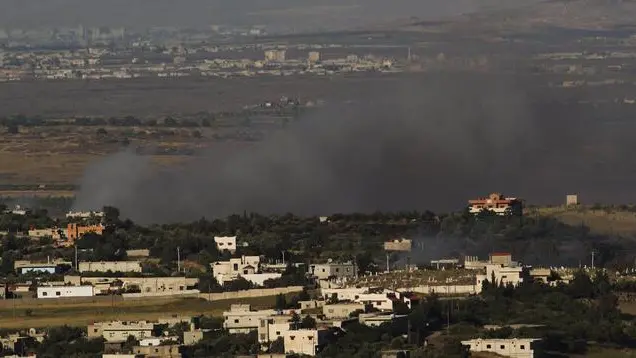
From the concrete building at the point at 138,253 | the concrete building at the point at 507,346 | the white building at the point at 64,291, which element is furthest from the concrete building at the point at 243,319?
the concrete building at the point at 138,253

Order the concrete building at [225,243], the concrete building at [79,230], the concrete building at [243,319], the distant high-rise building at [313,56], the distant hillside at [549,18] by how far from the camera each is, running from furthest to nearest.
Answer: the distant high-rise building at [313,56] → the distant hillside at [549,18] → the concrete building at [79,230] → the concrete building at [225,243] → the concrete building at [243,319]

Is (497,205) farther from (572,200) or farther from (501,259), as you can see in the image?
(501,259)

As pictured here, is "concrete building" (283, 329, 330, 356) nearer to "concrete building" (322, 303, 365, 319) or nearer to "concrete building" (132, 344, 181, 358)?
"concrete building" (132, 344, 181, 358)

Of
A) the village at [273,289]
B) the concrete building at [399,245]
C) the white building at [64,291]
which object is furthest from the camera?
the concrete building at [399,245]

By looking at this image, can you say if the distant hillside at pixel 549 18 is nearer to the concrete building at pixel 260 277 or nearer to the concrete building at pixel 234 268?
the concrete building at pixel 234 268

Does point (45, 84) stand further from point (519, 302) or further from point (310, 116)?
point (519, 302)

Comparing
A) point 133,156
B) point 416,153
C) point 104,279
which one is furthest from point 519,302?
point 133,156

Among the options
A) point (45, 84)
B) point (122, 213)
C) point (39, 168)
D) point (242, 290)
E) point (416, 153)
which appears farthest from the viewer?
point (45, 84)
